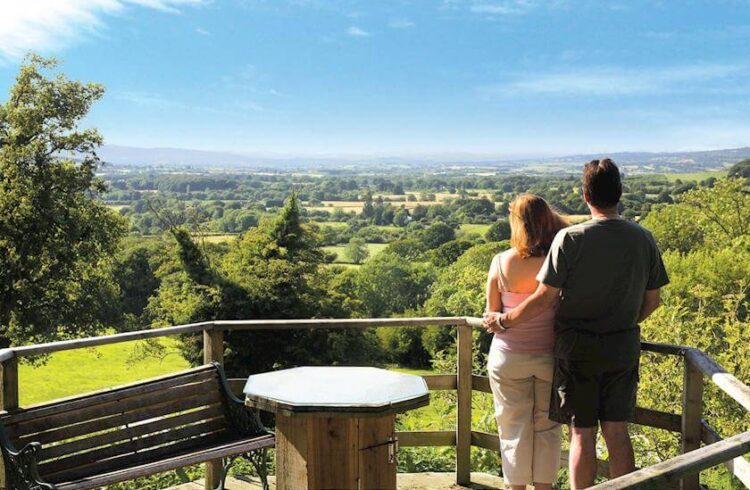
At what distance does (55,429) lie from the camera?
3.40 metres

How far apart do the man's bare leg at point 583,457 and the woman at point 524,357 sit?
0.53ft

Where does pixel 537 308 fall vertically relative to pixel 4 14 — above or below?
below

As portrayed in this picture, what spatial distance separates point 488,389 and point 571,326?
1347 mm

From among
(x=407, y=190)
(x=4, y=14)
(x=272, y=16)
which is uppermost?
(x=272, y=16)

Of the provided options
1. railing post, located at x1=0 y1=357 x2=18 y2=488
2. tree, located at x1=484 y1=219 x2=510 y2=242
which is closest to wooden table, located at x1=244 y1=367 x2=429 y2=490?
railing post, located at x1=0 y1=357 x2=18 y2=488

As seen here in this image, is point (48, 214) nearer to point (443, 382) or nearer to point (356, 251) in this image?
point (443, 382)

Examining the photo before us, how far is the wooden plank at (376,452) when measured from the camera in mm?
2457

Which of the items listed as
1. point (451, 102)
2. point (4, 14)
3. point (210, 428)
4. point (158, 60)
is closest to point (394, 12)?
point (451, 102)

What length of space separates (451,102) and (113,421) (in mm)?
200379

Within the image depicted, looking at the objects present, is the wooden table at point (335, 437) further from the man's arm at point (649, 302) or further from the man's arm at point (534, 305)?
the man's arm at point (649, 302)

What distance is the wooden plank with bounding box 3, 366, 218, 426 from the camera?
10.9 ft

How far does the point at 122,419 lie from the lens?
366 cm

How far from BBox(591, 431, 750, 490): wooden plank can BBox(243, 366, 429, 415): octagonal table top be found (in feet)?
2.92

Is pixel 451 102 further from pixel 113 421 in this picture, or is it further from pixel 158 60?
pixel 113 421
